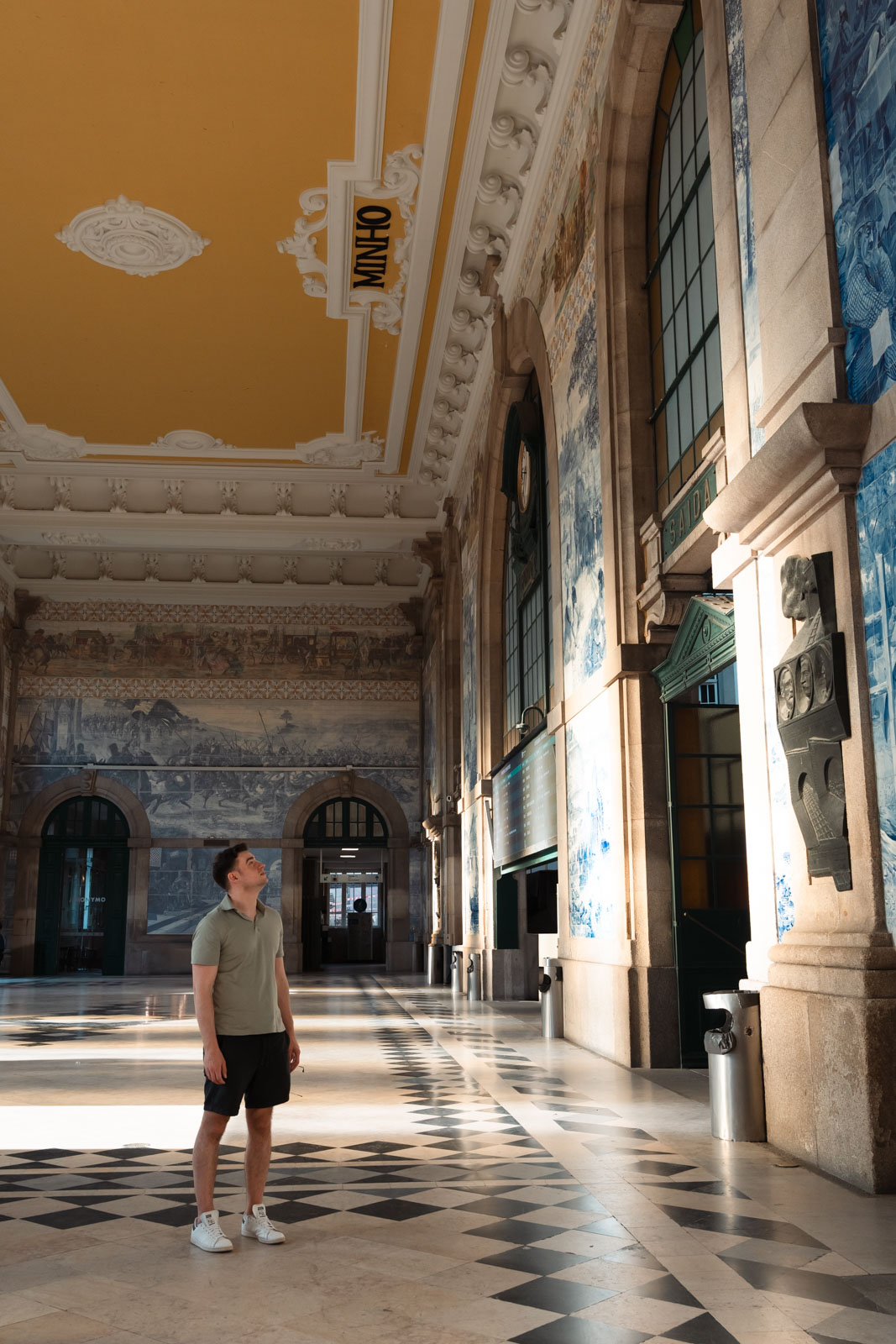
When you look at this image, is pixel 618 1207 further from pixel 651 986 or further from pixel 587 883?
pixel 587 883

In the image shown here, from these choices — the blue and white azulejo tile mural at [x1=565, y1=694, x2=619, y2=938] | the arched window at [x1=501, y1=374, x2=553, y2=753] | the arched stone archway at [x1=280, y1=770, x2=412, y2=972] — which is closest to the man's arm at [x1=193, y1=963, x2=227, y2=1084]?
the blue and white azulejo tile mural at [x1=565, y1=694, x2=619, y2=938]

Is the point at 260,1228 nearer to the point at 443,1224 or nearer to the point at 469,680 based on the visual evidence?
the point at 443,1224

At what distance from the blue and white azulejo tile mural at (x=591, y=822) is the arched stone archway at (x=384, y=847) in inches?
643

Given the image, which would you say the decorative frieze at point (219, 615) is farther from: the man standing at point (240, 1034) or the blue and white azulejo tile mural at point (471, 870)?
the man standing at point (240, 1034)

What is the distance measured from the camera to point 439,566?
2381cm

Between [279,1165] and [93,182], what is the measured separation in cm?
1223

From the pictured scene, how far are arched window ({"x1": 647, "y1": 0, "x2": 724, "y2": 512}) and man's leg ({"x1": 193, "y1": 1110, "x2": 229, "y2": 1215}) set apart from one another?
5844 mm

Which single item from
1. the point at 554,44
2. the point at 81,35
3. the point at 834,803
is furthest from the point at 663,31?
the point at 834,803

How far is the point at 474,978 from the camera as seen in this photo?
1758 cm

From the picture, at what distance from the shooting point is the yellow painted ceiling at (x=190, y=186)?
11.7 metres

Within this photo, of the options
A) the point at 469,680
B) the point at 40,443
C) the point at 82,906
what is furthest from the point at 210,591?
the point at 469,680

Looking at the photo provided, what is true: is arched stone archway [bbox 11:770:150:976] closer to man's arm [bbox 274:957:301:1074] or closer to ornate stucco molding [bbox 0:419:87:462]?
ornate stucco molding [bbox 0:419:87:462]

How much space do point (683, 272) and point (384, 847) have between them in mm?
20736

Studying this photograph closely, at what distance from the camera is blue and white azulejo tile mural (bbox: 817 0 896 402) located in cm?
506
